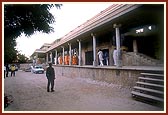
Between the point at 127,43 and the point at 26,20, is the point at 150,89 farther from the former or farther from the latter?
the point at 127,43

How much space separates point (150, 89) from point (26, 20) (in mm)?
5296

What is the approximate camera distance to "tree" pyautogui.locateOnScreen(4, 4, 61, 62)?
7.81 metres

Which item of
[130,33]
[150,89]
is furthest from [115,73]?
[130,33]

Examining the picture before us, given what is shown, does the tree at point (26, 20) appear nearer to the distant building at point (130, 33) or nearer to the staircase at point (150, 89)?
the distant building at point (130, 33)

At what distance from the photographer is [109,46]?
58.2 feet

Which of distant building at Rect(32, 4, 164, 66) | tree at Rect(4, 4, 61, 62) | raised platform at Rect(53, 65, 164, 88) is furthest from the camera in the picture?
distant building at Rect(32, 4, 164, 66)

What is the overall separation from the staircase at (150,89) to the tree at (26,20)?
4.26 meters

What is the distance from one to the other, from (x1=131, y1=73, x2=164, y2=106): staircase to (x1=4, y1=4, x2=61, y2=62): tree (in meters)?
4.26

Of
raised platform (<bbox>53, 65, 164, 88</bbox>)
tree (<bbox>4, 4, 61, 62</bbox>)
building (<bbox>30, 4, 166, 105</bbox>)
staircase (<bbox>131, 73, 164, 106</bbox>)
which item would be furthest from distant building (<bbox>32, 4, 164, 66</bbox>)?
tree (<bbox>4, 4, 61, 62</bbox>)

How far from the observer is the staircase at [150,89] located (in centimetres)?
709

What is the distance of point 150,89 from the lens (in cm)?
765

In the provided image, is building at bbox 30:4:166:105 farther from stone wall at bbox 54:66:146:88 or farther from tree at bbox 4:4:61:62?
tree at bbox 4:4:61:62

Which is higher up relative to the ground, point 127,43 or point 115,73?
point 127,43

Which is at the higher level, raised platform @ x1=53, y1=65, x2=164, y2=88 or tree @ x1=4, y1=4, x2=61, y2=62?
tree @ x1=4, y1=4, x2=61, y2=62
